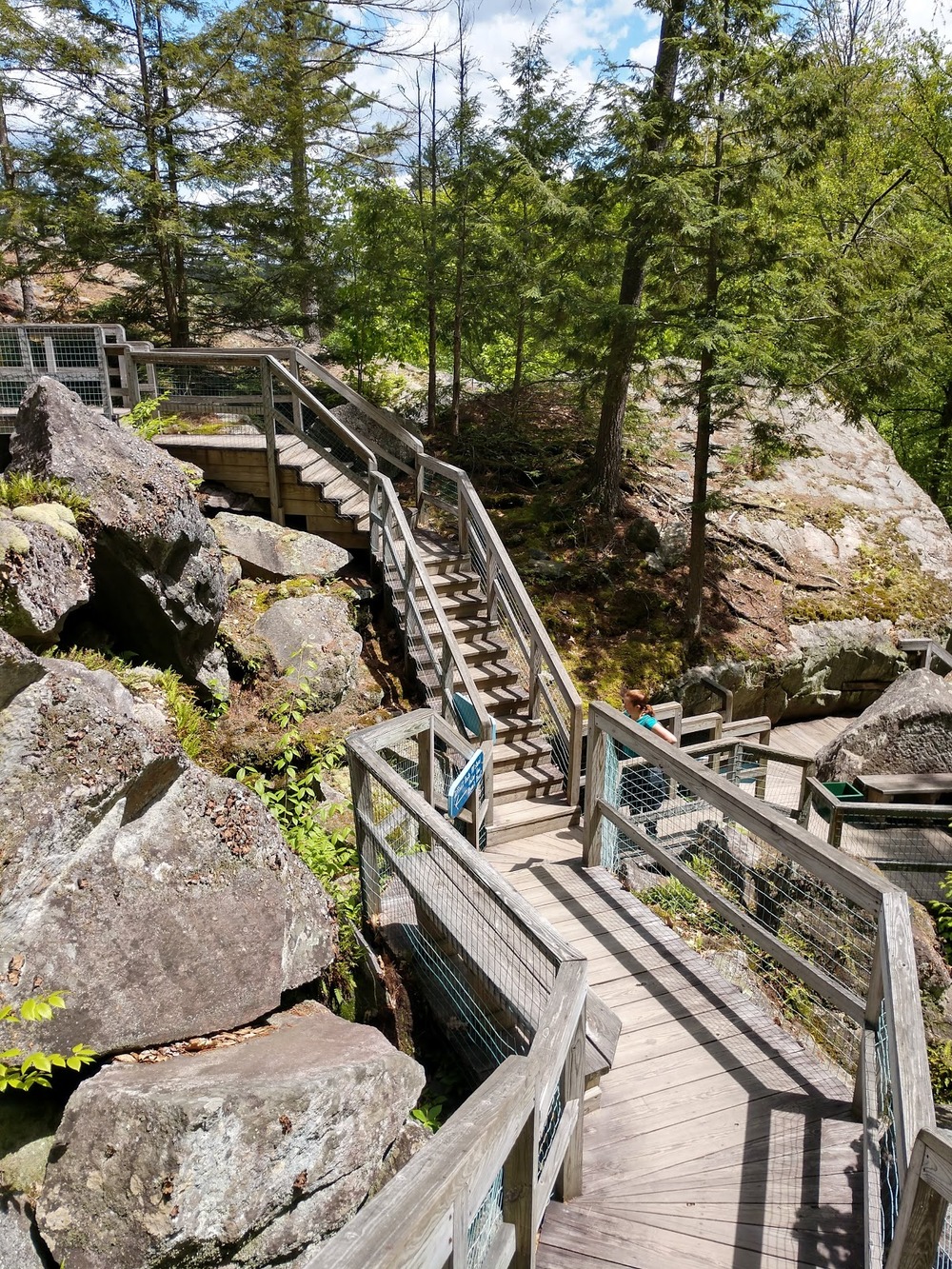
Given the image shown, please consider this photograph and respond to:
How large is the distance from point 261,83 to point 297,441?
5.92m

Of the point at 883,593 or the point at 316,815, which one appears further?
the point at 883,593

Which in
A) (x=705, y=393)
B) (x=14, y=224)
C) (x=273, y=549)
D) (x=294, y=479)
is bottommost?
(x=273, y=549)

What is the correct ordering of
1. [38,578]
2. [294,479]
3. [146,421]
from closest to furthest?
[38,578] → [146,421] → [294,479]

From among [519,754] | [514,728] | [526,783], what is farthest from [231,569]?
[526,783]

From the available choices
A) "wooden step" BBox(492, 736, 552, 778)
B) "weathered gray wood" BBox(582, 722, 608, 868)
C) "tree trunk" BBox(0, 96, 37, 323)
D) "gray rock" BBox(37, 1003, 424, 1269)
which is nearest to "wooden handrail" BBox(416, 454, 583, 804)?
"wooden step" BBox(492, 736, 552, 778)

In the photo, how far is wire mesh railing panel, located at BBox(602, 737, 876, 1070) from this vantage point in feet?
16.1

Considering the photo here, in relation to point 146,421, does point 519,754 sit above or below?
below

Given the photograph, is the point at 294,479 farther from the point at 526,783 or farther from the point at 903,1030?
the point at 903,1030

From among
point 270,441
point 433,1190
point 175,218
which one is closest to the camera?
point 433,1190

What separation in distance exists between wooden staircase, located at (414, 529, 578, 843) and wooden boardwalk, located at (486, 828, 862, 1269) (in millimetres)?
2223

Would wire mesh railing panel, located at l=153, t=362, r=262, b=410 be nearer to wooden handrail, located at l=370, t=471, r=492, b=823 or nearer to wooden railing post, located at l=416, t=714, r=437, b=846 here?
wooden handrail, located at l=370, t=471, r=492, b=823

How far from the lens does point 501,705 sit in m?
8.36

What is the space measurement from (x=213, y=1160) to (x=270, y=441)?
8520mm

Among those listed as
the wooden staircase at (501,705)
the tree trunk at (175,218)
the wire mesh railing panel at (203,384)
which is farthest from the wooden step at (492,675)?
the tree trunk at (175,218)
